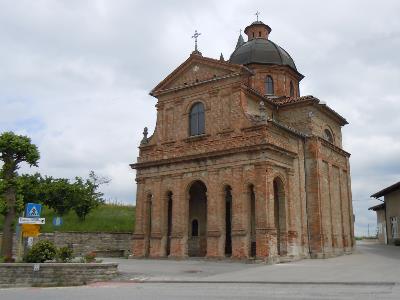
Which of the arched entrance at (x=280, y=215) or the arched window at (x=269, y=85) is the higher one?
the arched window at (x=269, y=85)

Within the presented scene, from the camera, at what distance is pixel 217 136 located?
27469 millimetres

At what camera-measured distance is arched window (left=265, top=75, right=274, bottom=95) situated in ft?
114

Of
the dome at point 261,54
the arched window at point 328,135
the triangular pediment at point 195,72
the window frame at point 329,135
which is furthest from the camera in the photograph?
the dome at point 261,54

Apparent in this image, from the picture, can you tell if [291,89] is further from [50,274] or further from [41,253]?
[50,274]

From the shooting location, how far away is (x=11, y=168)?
22.8 metres

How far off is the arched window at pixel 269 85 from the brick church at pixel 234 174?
157 centimetres

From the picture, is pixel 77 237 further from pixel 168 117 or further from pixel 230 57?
pixel 230 57

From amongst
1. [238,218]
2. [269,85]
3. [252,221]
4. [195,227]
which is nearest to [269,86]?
[269,85]

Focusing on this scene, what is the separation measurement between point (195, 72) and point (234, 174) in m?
8.08

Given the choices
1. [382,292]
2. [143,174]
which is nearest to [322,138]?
[143,174]

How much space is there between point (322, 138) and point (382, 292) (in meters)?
19.2

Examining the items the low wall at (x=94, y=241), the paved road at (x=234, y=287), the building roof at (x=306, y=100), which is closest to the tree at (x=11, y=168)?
the paved road at (x=234, y=287)

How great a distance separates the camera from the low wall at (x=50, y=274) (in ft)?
55.1

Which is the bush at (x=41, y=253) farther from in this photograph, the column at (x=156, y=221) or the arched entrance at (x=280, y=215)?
the arched entrance at (x=280, y=215)
